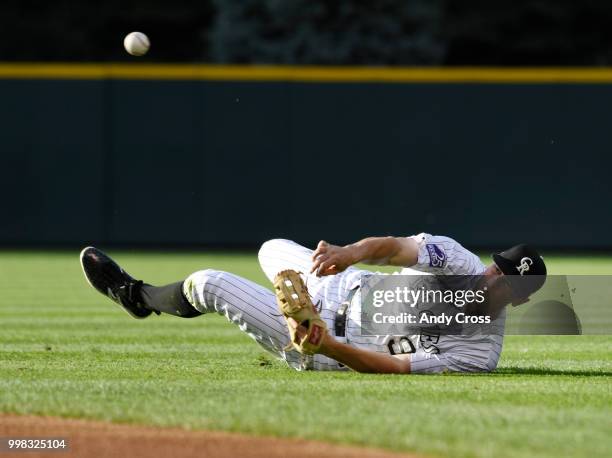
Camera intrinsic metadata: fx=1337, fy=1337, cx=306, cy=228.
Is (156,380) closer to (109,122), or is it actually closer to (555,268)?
(555,268)

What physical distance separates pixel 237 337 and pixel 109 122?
32.7 ft

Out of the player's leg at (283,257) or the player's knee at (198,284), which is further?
the player's leg at (283,257)

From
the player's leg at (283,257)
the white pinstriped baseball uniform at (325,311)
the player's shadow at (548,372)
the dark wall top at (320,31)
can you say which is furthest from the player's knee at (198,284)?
the dark wall top at (320,31)

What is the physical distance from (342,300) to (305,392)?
792 mm

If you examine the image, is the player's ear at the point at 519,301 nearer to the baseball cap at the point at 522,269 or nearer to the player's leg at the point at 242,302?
the baseball cap at the point at 522,269

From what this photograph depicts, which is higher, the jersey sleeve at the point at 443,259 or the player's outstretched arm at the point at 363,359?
the jersey sleeve at the point at 443,259

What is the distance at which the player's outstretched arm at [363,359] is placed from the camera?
5602 mm

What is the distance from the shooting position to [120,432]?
4418mm

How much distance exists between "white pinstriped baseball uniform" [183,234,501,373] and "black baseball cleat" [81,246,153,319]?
48 centimetres

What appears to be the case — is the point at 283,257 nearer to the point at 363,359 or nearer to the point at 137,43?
the point at 363,359

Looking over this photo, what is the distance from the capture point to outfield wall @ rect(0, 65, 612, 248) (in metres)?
17.6

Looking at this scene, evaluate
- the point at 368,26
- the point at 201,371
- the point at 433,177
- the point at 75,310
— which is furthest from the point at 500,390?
the point at 368,26

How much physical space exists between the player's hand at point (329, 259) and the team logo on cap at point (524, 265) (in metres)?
0.77

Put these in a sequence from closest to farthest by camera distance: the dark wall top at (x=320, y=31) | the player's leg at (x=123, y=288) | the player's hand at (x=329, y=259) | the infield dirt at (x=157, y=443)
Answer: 1. the infield dirt at (x=157, y=443)
2. the player's hand at (x=329, y=259)
3. the player's leg at (x=123, y=288)
4. the dark wall top at (x=320, y=31)
